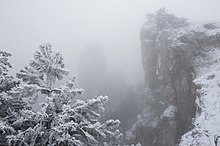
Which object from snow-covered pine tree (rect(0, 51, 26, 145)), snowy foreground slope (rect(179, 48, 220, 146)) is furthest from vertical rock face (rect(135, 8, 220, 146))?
snow-covered pine tree (rect(0, 51, 26, 145))

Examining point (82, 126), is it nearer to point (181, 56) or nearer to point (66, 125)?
point (66, 125)

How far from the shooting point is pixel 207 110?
22.6 meters

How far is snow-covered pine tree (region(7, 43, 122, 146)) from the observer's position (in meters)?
6.87

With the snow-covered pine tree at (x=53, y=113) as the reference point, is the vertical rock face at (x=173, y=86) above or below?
above

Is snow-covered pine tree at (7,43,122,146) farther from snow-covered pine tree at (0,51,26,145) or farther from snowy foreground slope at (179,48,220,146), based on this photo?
snowy foreground slope at (179,48,220,146)

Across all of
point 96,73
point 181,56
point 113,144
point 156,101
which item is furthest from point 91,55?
point 113,144

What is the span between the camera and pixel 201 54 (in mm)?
35406

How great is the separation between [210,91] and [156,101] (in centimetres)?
1960

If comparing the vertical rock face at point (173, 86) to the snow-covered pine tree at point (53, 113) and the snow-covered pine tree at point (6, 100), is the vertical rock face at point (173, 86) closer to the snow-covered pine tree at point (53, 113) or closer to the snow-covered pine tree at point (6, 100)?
the snow-covered pine tree at point (53, 113)

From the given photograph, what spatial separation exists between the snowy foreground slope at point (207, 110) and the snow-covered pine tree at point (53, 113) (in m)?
12.9

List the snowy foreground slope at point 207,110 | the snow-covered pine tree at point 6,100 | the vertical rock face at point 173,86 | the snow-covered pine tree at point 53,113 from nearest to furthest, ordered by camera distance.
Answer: the snow-covered pine tree at point 53,113 → the snow-covered pine tree at point 6,100 → the snowy foreground slope at point 207,110 → the vertical rock face at point 173,86

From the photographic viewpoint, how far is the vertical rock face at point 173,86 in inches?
1356

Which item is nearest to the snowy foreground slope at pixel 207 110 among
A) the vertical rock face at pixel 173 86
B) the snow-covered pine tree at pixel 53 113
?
the vertical rock face at pixel 173 86

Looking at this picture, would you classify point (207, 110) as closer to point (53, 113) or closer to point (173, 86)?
point (173, 86)
